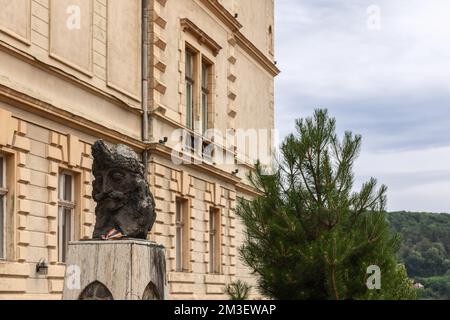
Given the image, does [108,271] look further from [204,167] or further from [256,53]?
[256,53]

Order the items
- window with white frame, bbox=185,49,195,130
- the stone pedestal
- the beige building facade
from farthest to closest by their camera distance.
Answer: window with white frame, bbox=185,49,195,130 → the beige building facade → the stone pedestal

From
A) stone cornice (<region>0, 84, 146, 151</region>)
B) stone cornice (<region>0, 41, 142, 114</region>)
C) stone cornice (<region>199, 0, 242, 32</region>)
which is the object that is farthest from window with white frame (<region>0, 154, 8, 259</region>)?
stone cornice (<region>199, 0, 242, 32</region>)

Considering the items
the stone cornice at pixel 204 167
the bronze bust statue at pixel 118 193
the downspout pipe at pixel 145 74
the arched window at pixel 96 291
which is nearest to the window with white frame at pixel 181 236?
the stone cornice at pixel 204 167

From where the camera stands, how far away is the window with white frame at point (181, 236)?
87.8 feet

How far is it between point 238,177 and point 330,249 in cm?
1627

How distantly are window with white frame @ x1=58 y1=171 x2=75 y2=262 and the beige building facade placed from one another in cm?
3

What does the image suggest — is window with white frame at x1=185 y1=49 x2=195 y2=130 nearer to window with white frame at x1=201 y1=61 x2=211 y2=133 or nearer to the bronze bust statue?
window with white frame at x1=201 y1=61 x2=211 y2=133

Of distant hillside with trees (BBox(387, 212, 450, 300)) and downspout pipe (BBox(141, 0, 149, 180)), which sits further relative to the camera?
distant hillside with trees (BBox(387, 212, 450, 300))

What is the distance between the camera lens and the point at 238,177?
32.1m

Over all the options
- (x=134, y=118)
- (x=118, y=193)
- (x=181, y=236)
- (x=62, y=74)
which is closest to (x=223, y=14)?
(x=181, y=236)

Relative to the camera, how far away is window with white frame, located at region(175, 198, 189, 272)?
87.8 ft

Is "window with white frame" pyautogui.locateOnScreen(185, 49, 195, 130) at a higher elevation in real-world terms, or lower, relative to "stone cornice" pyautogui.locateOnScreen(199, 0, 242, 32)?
lower

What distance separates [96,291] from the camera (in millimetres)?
12797

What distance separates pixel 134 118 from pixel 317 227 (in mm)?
8311
